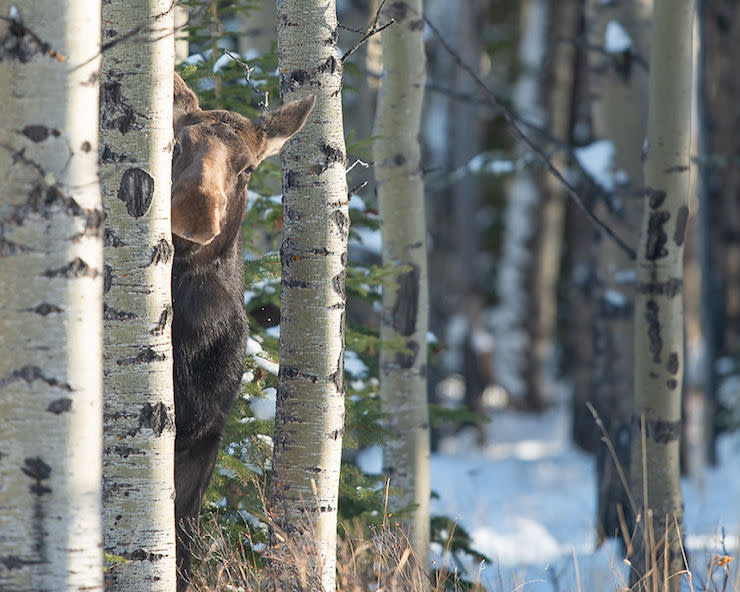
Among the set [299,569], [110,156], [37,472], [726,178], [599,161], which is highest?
[726,178]

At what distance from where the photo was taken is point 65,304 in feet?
7.07

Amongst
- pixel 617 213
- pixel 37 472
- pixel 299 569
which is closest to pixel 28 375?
pixel 37 472

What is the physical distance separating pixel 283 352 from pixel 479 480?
351 inches

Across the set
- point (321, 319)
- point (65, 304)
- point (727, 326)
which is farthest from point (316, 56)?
point (727, 326)

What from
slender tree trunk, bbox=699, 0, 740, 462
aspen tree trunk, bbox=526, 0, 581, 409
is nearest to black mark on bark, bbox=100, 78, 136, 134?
slender tree trunk, bbox=699, 0, 740, 462

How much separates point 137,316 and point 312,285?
0.81m

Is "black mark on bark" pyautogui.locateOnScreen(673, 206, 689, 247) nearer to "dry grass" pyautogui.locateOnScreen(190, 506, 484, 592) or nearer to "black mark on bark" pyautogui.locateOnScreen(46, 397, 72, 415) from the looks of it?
"dry grass" pyautogui.locateOnScreen(190, 506, 484, 592)

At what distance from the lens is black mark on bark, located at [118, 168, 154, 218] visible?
289cm

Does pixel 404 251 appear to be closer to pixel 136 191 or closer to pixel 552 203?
pixel 136 191

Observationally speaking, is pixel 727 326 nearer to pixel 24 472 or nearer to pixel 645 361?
pixel 645 361

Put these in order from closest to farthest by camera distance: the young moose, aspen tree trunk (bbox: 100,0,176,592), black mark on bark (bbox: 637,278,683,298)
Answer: aspen tree trunk (bbox: 100,0,176,592) < the young moose < black mark on bark (bbox: 637,278,683,298)

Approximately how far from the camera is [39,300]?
2.13 metres

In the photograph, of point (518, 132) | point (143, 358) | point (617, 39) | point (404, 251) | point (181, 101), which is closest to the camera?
point (143, 358)

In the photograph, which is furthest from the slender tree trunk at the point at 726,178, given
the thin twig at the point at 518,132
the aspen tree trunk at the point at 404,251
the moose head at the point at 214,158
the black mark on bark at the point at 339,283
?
the black mark on bark at the point at 339,283
